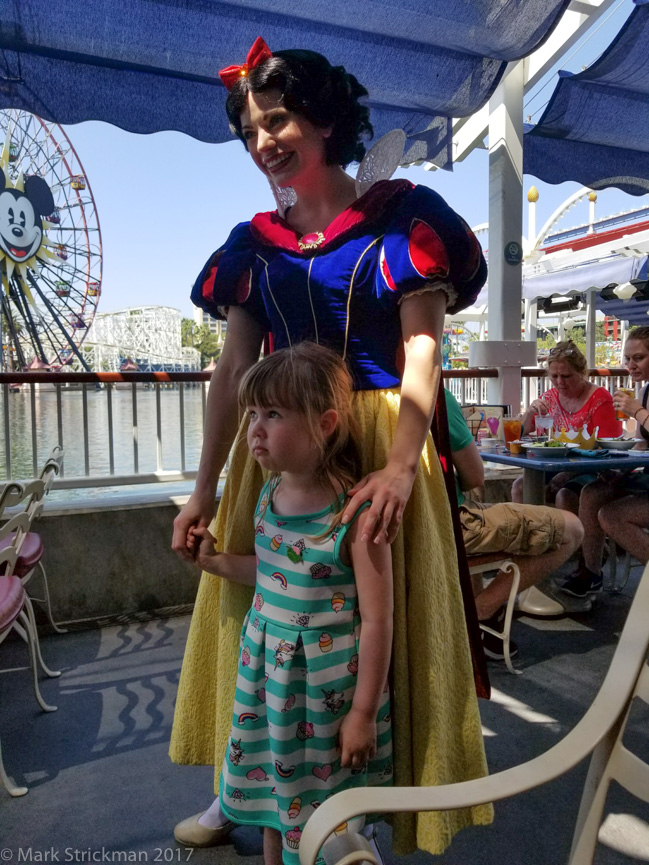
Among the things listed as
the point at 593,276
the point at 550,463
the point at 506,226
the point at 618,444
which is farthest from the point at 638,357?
the point at 593,276

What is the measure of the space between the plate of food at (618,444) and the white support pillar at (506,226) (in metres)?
1.12

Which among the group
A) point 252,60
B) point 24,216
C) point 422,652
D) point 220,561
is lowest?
point 422,652

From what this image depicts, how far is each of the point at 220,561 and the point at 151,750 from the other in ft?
3.35

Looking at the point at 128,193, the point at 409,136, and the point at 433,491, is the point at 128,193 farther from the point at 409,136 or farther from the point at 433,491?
the point at 433,491

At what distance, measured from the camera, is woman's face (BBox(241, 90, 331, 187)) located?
0.90 m

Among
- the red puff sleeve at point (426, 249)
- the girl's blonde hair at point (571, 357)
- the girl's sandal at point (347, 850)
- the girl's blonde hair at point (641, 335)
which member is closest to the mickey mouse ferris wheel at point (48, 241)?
the girl's blonde hair at point (571, 357)

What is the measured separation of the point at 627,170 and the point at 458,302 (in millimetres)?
3682

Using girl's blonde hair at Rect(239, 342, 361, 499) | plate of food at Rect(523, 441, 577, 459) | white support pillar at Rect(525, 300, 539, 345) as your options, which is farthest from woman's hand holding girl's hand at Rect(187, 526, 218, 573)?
white support pillar at Rect(525, 300, 539, 345)

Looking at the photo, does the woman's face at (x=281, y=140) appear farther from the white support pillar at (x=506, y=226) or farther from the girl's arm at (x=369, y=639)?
the white support pillar at (x=506, y=226)

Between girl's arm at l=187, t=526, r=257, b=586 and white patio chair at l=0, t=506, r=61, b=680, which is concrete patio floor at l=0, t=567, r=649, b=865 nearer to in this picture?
white patio chair at l=0, t=506, r=61, b=680

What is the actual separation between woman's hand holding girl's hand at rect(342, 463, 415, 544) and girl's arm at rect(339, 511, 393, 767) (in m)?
0.04

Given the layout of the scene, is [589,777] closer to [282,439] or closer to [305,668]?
[305,668]

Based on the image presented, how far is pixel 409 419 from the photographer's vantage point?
828 millimetres

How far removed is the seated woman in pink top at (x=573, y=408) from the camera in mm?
2973
